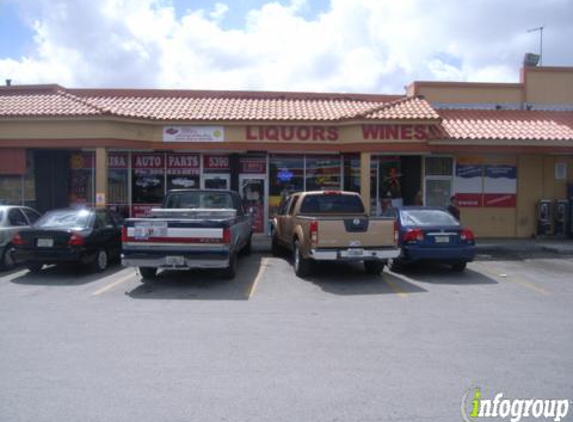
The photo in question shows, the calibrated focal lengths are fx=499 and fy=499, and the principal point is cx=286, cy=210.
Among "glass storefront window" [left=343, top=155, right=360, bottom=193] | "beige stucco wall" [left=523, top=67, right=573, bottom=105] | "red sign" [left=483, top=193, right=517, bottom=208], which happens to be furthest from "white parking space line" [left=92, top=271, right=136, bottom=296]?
"beige stucco wall" [left=523, top=67, right=573, bottom=105]

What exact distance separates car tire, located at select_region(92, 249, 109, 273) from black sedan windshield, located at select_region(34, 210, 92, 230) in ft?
2.41

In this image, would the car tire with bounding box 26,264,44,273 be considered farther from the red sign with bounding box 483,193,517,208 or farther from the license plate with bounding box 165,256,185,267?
the red sign with bounding box 483,193,517,208

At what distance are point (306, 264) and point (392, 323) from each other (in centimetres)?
375

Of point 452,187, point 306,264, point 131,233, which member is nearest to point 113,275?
point 131,233

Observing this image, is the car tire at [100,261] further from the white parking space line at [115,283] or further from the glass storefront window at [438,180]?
the glass storefront window at [438,180]

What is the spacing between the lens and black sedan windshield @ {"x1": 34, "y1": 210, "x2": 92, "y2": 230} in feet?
37.2

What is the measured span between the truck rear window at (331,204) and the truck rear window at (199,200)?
2.08 m

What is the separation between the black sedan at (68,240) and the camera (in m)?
10.7

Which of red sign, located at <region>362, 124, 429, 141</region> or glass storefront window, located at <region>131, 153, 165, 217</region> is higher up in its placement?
red sign, located at <region>362, 124, 429, 141</region>

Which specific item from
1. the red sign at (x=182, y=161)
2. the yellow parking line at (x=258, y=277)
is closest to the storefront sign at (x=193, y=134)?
the red sign at (x=182, y=161)

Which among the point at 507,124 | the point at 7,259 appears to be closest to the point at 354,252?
the point at 7,259

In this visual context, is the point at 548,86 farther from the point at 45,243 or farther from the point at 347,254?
the point at 45,243

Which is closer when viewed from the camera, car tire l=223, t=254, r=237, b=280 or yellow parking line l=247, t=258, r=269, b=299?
yellow parking line l=247, t=258, r=269, b=299

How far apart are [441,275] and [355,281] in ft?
7.36
